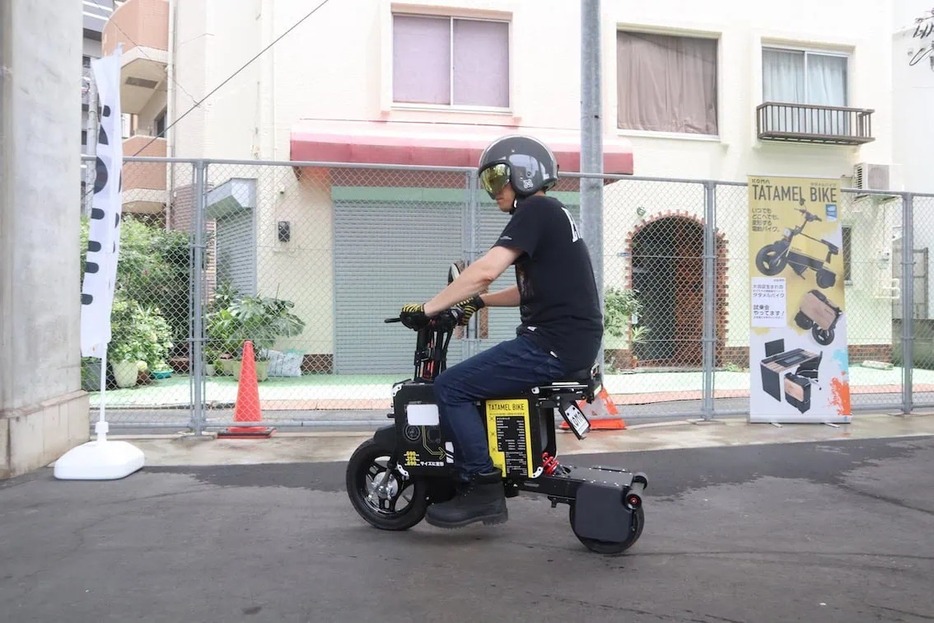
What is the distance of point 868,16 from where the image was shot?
47.2ft

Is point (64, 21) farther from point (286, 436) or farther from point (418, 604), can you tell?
point (418, 604)

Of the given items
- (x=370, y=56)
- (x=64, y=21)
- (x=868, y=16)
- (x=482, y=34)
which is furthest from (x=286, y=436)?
(x=868, y=16)

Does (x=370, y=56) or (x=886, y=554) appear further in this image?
(x=370, y=56)

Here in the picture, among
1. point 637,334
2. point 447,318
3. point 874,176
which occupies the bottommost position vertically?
point 637,334

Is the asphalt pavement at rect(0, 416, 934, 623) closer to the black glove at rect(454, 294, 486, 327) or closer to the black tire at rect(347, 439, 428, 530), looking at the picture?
the black tire at rect(347, 439, 428, 530)

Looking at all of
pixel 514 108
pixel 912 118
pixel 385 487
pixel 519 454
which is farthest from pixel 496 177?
pixel 912 118

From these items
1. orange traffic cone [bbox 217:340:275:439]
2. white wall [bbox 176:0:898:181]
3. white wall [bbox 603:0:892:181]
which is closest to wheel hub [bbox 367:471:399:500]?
orange traffic cone [bbox 217:340:275:439]

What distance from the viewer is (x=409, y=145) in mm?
11477

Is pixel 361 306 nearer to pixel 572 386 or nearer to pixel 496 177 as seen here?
pixel 496 177

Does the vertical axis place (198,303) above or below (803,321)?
above

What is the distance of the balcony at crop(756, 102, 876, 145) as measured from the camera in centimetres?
1364

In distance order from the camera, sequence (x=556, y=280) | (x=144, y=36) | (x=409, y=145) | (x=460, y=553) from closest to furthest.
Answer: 1. (x=556, y=280)
2. (x=460, y=553)
3. (x=409, y=145)
4. (x=144, y=36)

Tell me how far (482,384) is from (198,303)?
3876mm

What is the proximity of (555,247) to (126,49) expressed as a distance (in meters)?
14.4
